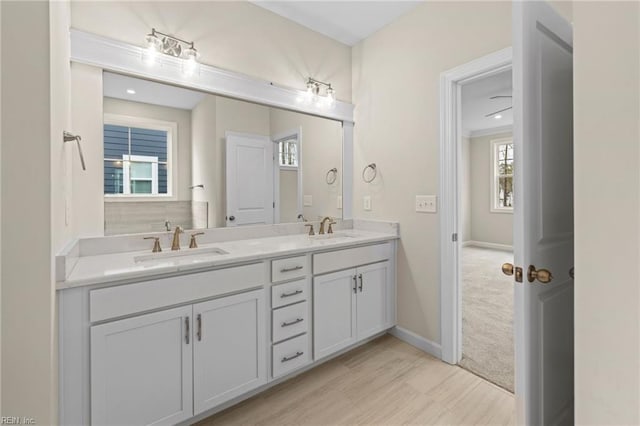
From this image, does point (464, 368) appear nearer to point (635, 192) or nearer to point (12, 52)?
point (635, 192)

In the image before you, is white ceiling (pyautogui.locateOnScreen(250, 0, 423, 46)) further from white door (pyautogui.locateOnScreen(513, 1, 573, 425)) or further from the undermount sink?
the undermount sink

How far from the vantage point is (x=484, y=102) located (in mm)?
4750

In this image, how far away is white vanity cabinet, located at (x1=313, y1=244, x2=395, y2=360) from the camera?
6.73ft

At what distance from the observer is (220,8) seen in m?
2.17

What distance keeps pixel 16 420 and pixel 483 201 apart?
7.69 meters

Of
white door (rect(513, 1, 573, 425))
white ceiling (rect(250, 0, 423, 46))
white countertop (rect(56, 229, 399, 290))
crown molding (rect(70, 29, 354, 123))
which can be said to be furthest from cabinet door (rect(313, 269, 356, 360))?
white ceiling (rect(250, 0, 423, 46))

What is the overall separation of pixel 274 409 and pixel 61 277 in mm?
1274

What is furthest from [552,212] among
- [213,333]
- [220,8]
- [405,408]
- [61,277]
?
[220,8]

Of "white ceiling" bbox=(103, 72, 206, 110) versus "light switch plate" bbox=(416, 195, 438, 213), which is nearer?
"white ceiling" bbox=(103, 72, 206, 110)

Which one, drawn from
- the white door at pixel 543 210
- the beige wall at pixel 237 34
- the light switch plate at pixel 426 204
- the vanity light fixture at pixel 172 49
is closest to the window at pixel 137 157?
the vanity light fixture at pixel 172 49

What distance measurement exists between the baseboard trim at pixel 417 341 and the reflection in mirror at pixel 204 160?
3.95 feet

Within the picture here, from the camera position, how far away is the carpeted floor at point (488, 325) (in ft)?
6.89

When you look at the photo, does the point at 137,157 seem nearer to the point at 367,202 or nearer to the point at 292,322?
the point at 292,322

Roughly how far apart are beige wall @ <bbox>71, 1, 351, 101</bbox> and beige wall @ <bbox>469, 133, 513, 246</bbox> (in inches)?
204
